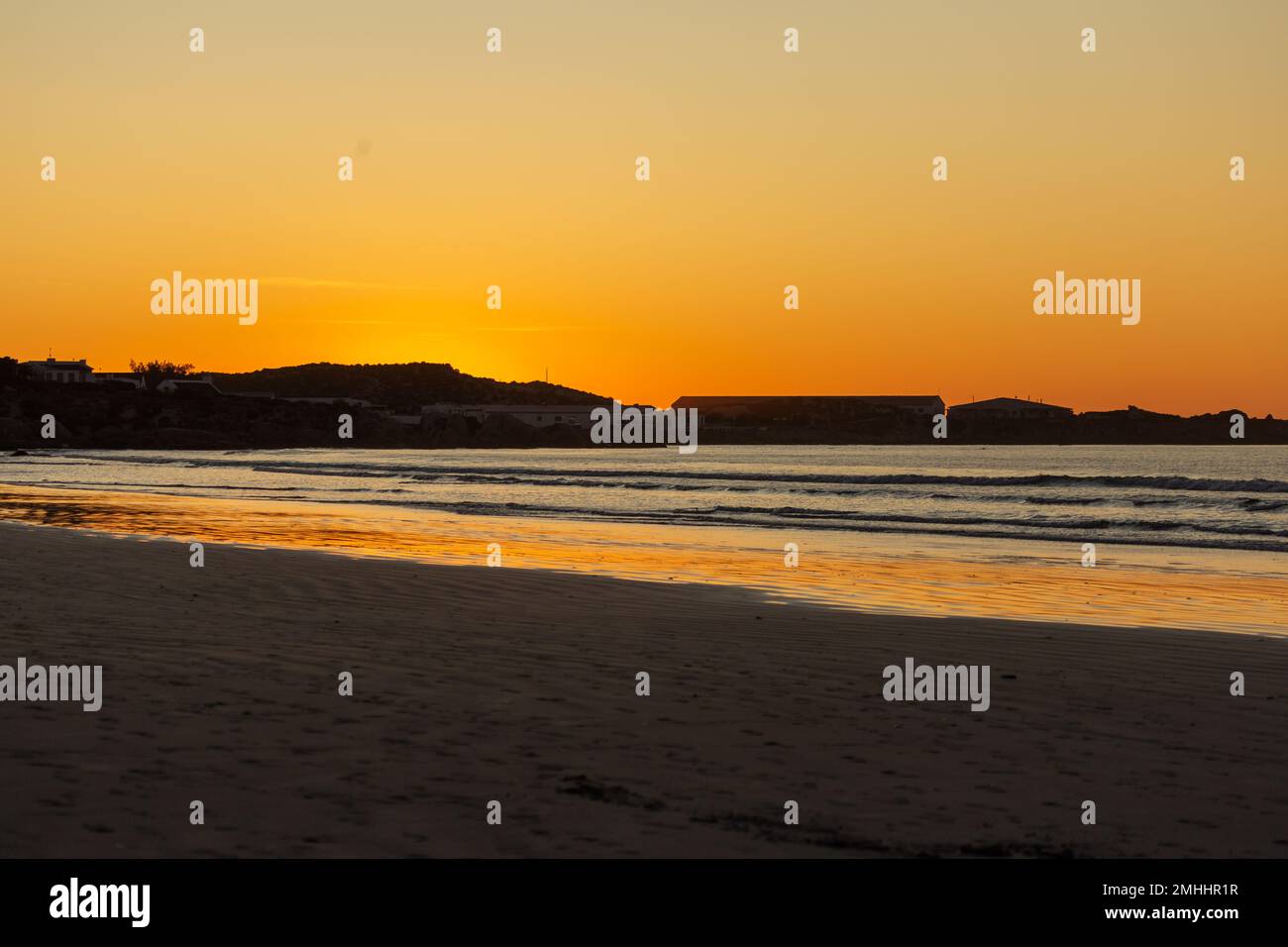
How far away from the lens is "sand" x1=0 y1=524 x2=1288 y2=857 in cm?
618

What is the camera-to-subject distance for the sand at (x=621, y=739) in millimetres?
6184
